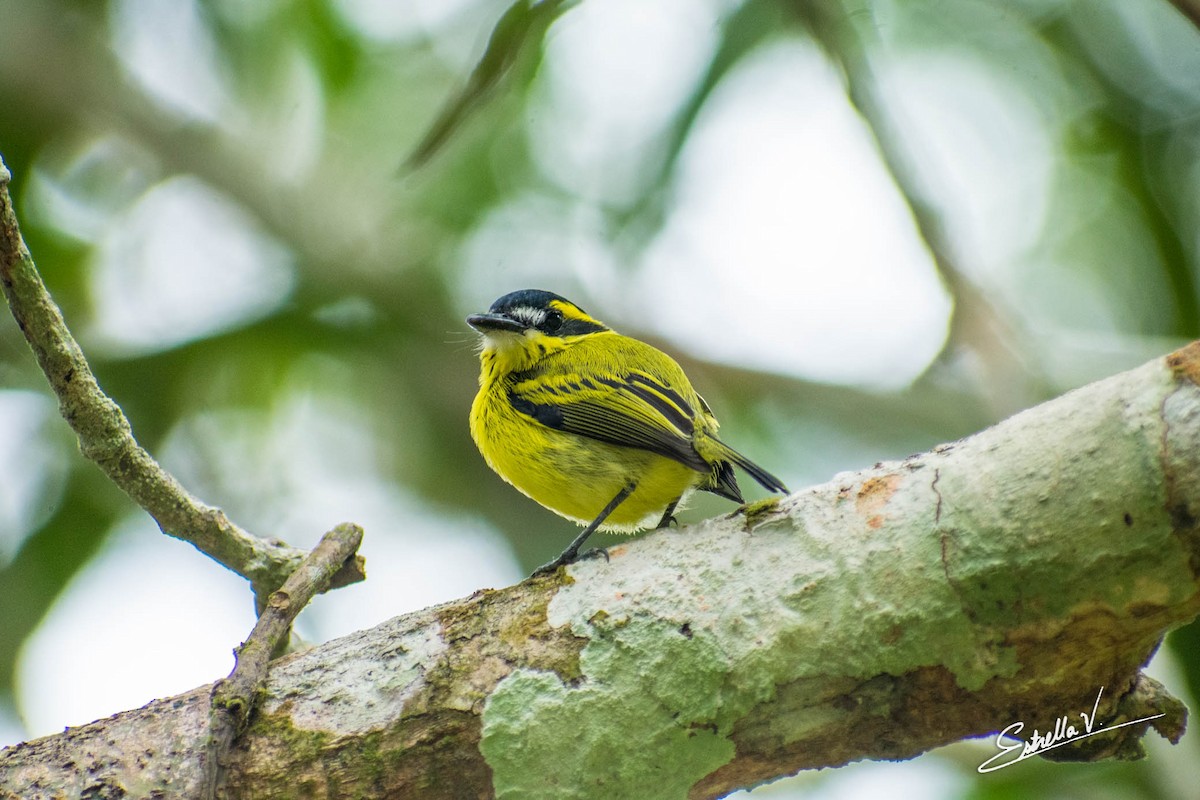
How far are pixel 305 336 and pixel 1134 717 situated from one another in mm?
5521

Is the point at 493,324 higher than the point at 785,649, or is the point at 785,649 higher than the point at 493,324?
the point at 493,324

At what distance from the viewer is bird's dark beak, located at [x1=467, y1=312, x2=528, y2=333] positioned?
185 inches

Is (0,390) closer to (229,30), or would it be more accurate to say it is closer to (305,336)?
(305,336)

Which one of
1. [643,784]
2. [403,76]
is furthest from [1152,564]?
[403,76]

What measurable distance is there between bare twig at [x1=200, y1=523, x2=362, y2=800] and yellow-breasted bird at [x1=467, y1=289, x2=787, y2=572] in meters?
0.64

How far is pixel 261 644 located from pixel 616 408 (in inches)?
60.4

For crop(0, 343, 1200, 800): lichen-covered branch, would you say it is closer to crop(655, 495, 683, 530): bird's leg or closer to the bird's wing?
the bird's wing

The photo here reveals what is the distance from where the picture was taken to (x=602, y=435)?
385 centimetres

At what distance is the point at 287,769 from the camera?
2.61 metres

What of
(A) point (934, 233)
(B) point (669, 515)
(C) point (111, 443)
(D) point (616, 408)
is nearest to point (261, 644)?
(C) point (111, 443)

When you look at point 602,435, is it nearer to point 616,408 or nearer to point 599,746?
point 616,408

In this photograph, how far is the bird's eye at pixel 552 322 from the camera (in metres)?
4.94

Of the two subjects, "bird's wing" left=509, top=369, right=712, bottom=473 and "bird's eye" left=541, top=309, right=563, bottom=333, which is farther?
"bird's eye" left=541, top=309, right=563, bottom=333
